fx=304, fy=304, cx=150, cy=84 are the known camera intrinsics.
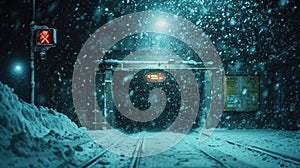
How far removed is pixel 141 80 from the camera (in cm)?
2944

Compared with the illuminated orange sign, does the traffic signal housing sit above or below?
above

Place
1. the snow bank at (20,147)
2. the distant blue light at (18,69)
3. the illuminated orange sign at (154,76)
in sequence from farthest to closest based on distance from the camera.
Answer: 1. the distant blue light at (18,69)
2. the illuminated orange sign at (154,76)
3. the snow bank at (20,147)

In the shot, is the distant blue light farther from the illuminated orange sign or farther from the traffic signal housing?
Answer: the traffic signal housing

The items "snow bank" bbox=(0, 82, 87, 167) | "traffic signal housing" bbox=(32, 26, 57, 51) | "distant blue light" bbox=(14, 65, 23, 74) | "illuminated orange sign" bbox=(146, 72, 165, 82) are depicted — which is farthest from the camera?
"distant blue light" bbox=(14, 65, 23, 74)

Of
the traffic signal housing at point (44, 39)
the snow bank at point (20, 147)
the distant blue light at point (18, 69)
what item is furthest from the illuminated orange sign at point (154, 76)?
the distant blue light at point (18, 69)

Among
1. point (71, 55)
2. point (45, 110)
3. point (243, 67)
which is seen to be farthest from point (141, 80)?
point (45, 110)

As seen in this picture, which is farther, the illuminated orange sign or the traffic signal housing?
the illuminated orange sign

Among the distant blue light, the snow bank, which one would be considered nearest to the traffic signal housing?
the snow bank

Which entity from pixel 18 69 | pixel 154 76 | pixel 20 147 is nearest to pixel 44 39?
pixel 20 147

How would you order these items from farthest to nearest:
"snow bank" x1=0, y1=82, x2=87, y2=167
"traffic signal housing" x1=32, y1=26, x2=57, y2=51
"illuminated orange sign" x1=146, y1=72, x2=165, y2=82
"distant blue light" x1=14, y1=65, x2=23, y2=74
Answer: "distant blue light" x1=14, y1=65, x2=23, y2=74
"illuminated orange sign" x1=146, y1=72, x2=165, y2=82
"traffic signal housing" x1=32, y1=26, x2=57, y2=51
"snow bank" x1=0, y1=82, x2=87, y2=167

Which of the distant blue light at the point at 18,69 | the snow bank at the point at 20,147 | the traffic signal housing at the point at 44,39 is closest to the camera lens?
the snow bank at the point at 20,147

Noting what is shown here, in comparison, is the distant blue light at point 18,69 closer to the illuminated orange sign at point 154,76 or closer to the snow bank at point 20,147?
the illuminated orange sign at point 154,76

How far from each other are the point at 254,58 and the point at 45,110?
13666 millimetres

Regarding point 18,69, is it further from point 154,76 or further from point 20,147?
point 20,147
